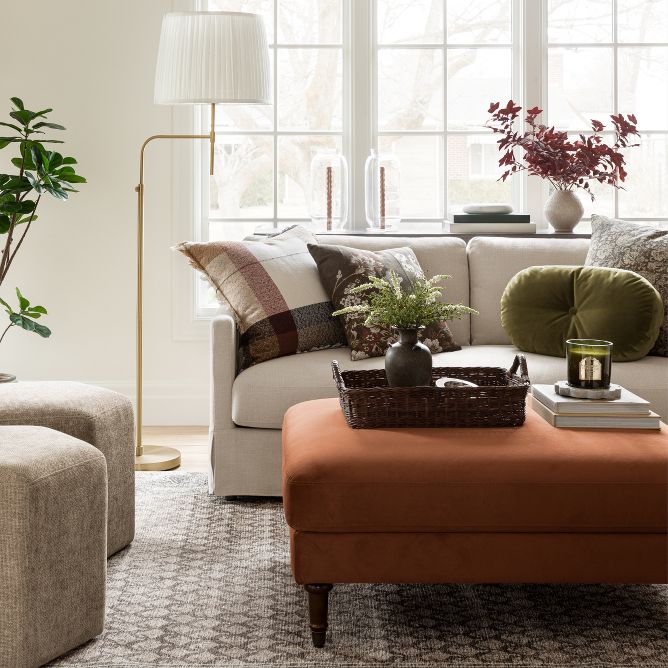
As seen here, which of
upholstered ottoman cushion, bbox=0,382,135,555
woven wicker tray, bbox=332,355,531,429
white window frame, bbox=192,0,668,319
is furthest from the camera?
white window frame, bbox=192,0,668,319

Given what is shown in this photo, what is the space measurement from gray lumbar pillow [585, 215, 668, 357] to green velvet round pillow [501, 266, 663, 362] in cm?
12

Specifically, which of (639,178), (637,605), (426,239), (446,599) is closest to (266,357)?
(426,239)

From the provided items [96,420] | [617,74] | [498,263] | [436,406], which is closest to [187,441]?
[498,263]

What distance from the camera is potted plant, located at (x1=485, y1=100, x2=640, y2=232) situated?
4.24m

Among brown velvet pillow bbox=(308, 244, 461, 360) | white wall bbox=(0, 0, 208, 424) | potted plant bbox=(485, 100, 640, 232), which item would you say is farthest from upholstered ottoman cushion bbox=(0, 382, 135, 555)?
potted plant bbox=(485, 100, 640, 232)

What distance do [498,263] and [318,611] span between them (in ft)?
6.77

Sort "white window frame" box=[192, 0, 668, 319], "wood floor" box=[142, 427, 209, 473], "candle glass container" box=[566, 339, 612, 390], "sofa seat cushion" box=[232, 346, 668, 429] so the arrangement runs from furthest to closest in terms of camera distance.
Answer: "white window frame" box=[192, 0, 668, 319], "wood floor" box=[142, 427, 209, 473], "sofa seat cushion" box=[232, 346, 668, 429], "candle glass container" box=[566, 339, 612, 390]

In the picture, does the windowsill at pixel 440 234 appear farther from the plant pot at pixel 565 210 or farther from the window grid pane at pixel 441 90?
the window grid pane at pixel 441 90

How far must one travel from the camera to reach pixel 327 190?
15.2 ft

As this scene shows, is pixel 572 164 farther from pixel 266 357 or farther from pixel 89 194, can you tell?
pixel 89 194

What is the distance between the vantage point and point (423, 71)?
4.79 meters

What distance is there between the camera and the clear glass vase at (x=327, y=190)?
464cm

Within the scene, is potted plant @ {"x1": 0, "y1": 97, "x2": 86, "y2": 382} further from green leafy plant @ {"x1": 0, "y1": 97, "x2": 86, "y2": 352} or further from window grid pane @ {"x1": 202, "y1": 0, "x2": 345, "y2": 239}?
window grid pane @ {"x1": 202, "y1": 0, "x2": 345, "y2": 239}

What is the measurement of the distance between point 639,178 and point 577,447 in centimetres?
284
